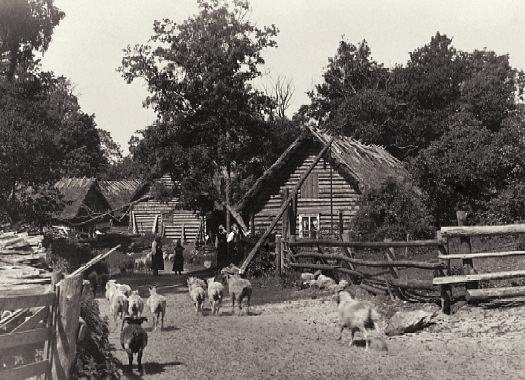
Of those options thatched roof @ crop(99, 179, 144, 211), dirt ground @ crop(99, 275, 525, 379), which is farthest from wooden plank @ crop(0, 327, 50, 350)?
thatched roof @ crop(99, 179, 144, 211)

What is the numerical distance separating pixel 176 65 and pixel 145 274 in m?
8.92

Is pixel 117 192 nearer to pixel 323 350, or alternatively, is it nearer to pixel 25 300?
pixel 323 350

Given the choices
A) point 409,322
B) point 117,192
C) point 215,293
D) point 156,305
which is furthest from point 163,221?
point 409,322

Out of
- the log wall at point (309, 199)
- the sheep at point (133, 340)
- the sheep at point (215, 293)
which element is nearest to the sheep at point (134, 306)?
the sheep at point (215, 293)

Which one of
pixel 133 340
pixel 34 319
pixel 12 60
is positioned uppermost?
pixel 12 60

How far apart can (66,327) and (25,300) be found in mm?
665

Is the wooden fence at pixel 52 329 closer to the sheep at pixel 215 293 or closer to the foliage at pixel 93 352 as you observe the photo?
the foliage at pixel 93 352

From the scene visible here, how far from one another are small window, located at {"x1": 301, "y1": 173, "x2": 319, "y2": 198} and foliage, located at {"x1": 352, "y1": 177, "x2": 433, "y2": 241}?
17.1 ft

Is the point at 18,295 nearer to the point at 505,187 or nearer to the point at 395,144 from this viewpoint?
the point at 505,187

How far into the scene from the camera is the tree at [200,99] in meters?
27.5

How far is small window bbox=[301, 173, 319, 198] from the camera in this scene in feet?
102

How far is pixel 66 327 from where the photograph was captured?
6746 millimetres

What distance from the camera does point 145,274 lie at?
28.4 m

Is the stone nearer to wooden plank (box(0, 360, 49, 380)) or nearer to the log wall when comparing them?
wooden plank (box(0, 360, 49, 380))
